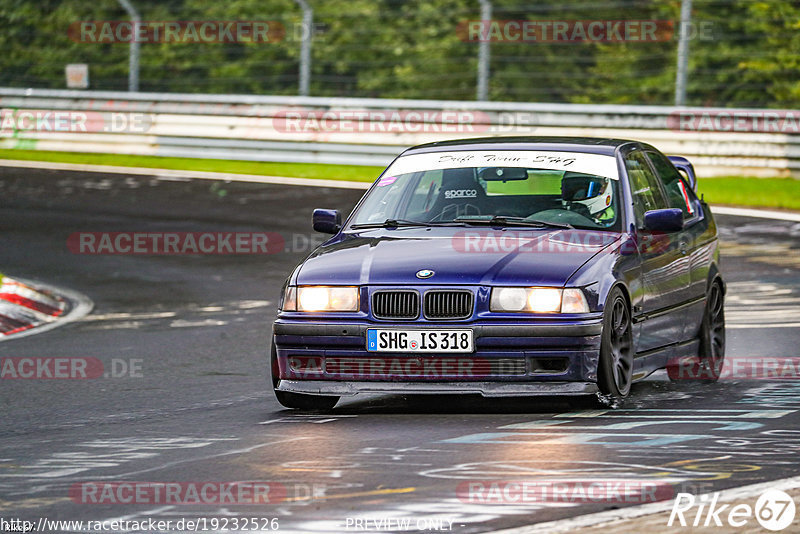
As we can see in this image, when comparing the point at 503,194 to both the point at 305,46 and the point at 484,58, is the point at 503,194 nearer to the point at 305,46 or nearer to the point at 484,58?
the point at 484,58

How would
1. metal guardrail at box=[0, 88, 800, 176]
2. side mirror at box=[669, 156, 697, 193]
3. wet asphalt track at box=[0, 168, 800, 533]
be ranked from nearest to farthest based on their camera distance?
wet asphalt track at box=[0, 168, 800, 533]
side mirror at box=[669, 156, 697, 193]
metal guardrail at box=[0, 88, 800, 176]

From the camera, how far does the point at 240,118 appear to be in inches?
1095

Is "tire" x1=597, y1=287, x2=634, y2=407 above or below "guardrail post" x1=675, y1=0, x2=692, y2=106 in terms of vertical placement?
below

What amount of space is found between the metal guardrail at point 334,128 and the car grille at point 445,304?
15499 mm

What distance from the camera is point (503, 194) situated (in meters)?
9.66

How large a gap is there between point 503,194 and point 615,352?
1361 millimetres

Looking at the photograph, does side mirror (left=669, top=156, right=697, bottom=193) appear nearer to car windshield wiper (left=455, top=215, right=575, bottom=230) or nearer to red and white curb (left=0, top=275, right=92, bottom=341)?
car windshield wiper (left=455, top=215, right=575, bottom=230)

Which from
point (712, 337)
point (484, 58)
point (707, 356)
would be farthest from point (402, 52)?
point (707, 356)

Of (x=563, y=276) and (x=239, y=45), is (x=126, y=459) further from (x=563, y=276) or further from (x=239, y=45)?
(x=239, y=45)

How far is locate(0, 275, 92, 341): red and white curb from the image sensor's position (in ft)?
45.5

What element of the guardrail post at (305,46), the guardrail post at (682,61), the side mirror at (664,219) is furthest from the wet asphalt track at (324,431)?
the guardrail post at (305,46)

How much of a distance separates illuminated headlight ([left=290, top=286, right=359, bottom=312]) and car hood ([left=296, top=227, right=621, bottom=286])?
0.15ft

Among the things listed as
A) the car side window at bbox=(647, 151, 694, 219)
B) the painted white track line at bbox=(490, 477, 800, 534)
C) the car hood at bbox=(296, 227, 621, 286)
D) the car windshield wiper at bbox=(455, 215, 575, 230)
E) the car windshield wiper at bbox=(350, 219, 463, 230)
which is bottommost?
the painted white track line at bbox=(490, 477, 800, 534)

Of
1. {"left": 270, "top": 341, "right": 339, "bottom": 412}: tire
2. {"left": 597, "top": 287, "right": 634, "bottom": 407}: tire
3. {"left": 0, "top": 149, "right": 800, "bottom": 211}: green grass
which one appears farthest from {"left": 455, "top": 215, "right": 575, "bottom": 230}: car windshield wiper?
{"left": 0, "top": 149, "right": 800, "bottom": 211}: green grass
